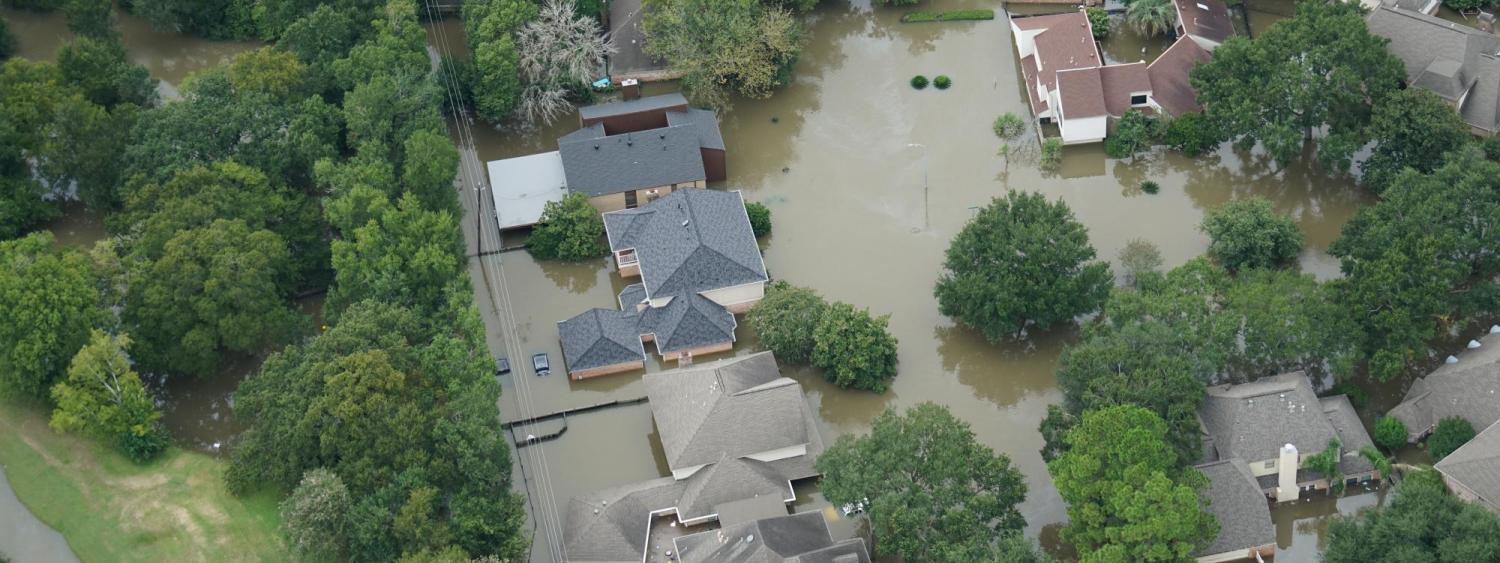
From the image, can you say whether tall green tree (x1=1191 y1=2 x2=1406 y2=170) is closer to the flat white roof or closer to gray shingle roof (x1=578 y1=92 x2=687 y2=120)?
gray shingle roof (x1=578 y1=92 x2=687 y2=120)

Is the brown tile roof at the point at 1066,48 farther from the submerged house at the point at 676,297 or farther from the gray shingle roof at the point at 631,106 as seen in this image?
the submerged house at the point at 676,297

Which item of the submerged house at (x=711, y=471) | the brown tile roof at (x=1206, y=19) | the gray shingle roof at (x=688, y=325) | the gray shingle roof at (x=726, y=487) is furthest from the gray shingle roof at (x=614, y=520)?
the brown tile roof at (x=1206, y=19)

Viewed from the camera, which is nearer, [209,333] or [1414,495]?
[1414,495]

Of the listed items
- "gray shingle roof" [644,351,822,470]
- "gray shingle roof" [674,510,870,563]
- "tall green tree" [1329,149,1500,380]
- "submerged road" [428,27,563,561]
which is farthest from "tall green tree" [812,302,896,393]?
"tall green tree" [1329,149,1500,380]

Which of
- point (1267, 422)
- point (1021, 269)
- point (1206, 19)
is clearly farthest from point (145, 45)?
point (1267, 422)

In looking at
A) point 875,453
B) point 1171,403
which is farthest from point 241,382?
point 1171,403

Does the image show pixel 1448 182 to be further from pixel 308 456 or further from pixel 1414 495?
pixel 308 456

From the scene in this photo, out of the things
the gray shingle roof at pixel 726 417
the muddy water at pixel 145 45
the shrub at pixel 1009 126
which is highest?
the muddy water at pixel 145 45
